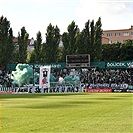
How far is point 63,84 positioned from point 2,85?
41.6ft

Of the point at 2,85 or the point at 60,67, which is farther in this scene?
the point at 60,67

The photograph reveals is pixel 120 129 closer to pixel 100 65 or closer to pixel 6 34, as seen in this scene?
pixel 100 65

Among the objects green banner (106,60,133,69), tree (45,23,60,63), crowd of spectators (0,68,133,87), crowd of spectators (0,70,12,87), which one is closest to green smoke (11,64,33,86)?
crowd of spectators (0,70,12,87)

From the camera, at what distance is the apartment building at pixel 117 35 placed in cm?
15800

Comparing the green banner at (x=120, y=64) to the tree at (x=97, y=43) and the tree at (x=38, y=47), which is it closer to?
the tree at (x=97, y=43)

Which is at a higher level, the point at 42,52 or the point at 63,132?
the point at 42,52

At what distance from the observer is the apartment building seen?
15800 cm

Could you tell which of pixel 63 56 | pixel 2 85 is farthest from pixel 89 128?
pixel 63 56

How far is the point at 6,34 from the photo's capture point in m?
92.9

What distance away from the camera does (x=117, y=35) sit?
161625 mm

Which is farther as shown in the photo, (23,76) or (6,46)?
(6,46)

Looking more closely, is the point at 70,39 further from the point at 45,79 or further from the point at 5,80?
the point at 45,79

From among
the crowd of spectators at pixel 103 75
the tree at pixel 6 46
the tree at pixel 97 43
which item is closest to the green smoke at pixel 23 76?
the crowd of spectators at pixel 103 75

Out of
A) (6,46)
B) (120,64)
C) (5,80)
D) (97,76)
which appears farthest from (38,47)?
(120,64)
